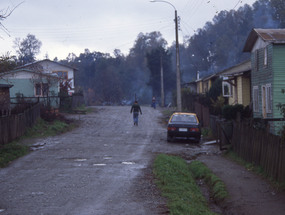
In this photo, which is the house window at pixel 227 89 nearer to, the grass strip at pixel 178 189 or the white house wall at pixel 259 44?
the white house wall at pixel 259 44

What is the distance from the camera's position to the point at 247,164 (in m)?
13.4

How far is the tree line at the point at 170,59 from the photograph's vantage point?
71250 mm

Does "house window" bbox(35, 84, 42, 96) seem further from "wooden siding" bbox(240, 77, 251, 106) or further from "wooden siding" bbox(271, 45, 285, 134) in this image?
"wooden siding" bbox(271, 45, 285, 134)

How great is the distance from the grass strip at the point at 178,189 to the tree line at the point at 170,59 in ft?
152

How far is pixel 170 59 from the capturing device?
73.1m

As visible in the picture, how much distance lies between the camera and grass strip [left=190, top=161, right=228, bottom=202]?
380 inches

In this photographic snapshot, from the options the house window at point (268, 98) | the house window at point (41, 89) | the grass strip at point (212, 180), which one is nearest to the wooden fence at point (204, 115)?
the house window at point (268, 98)

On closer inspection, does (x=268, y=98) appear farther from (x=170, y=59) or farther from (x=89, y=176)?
(x=170, y=59)

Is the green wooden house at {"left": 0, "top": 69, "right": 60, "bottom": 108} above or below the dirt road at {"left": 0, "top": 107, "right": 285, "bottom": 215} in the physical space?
above

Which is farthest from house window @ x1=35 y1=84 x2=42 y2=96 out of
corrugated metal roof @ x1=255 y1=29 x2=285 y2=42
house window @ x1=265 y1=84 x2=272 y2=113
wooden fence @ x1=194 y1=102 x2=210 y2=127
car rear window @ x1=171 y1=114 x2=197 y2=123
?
house window @ x1=265 y1=84 x2=272 y2=113

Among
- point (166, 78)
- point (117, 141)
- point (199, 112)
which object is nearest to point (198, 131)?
point (117, 141)

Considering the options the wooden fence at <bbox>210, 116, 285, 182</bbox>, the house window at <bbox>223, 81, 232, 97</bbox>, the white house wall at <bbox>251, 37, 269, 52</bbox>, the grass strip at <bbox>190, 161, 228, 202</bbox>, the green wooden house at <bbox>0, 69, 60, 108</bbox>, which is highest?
the white house wall at <bbox>251, 37, 269, 52</bbox>

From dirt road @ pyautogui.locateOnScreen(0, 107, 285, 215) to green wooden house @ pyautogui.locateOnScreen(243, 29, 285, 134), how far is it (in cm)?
447

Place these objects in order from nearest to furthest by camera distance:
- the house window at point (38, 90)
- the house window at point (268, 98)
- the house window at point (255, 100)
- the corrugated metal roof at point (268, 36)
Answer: the corrugated metal roof at point (268, 36), the house window at point (268, 98), the house window at point (255, 100), the house window at point (38, 90)
